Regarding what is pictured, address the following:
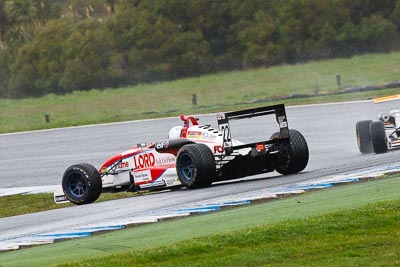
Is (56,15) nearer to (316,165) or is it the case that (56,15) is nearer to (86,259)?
(316,165)

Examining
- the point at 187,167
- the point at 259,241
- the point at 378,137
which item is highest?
the point at 187,167

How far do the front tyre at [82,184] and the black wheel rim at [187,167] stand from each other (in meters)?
1.52

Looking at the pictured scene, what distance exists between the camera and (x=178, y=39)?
64.6 m

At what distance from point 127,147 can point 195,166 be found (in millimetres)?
14041

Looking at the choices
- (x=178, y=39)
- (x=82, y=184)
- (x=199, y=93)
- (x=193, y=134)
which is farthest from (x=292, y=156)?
(x=178, y=39)

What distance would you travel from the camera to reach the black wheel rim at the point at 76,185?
647 inches

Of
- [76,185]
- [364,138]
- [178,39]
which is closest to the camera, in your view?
[76,185]

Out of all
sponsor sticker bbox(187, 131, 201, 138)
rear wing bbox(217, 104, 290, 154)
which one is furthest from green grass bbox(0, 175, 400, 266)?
sponsor sticker bbox(187, 131, 201, 138)

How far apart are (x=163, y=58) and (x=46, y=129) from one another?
20.0 m

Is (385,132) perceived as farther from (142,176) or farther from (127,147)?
(127,147)

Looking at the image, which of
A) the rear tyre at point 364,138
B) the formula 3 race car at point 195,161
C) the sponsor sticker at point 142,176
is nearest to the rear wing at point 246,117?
the formula 3 race car at point 195,161

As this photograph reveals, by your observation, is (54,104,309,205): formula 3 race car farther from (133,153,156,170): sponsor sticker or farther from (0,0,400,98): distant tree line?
(0,0,400,98): distant tree line

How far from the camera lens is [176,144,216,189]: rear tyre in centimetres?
1526

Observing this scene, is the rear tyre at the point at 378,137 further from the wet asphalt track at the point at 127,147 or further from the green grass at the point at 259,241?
the green grass at the point at 259,241
